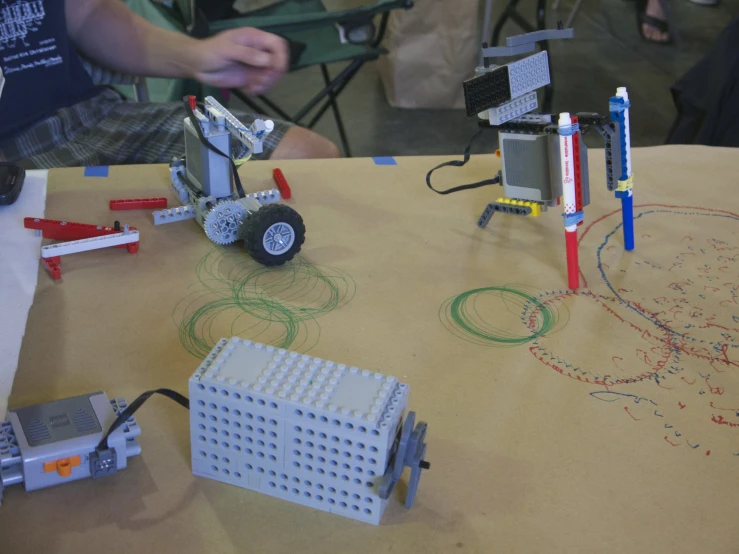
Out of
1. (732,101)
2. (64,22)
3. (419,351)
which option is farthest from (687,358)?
(732,101)

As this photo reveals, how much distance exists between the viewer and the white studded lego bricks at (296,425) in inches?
23.4

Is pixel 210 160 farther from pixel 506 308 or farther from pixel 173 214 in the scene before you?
pixel 506 308

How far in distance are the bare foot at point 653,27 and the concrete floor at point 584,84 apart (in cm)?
5

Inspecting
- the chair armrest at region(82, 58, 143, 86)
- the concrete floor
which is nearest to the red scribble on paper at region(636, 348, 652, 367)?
the chair armrest at region(82, 58, 143, 86)

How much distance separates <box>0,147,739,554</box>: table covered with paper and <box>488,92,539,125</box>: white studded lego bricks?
176 mm

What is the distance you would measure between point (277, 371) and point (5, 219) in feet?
1.89

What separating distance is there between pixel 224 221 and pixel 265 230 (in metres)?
0.08

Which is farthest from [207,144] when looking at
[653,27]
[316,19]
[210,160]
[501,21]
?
[653,27]

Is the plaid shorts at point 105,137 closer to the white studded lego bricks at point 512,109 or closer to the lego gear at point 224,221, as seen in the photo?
the lego gear at point 224,221

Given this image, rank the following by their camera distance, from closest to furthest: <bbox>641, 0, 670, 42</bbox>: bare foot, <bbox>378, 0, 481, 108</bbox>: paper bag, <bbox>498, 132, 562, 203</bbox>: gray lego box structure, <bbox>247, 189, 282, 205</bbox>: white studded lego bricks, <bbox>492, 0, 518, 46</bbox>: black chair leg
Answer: <bbox>498, 132, 562, 203</bbox>: gray lego box structure
<bbox>247, 189, 282, 205</bbox>: white studded lego bricks
<bbox>378, 0, 481, 108</bbox>: paper bag
<bbox>492, 0, 518, 46</bbox>: black chair leg
<bbox>641, 0, 670, 42</bbox>: bare foot

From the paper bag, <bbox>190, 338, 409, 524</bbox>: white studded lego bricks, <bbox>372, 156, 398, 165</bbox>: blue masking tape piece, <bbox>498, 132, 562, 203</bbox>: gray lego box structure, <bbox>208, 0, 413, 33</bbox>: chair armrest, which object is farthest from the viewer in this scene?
the paper bag

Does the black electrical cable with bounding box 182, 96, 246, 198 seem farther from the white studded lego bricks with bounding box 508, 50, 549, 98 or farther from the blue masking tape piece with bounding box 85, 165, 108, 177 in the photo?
the white studded lego bricks with bounding box 508, 50, 549, 98

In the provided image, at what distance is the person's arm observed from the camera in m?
1.35

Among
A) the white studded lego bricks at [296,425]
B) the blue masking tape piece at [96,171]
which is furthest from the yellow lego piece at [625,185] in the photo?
the blue masking tape piece at [96,171]
